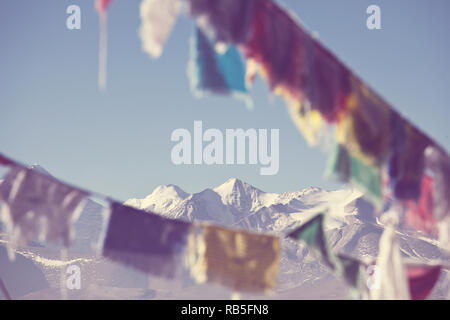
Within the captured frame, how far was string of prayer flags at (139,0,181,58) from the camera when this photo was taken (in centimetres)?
619

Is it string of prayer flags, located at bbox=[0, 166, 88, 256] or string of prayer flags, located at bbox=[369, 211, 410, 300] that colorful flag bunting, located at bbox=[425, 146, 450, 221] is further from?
string of prayer flags, located at bbox=[0, 166, 88, 256]

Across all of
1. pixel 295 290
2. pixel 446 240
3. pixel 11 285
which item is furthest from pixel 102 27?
pixel 11 285

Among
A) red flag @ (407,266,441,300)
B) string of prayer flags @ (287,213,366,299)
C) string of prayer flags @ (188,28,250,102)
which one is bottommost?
red flag @ (407,266,441,300)

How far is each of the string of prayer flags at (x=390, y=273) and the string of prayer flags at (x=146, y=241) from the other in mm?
2767

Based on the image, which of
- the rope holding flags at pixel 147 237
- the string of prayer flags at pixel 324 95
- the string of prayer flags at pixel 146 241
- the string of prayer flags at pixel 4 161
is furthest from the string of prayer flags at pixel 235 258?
the string of prayer flags at pixel 4 161

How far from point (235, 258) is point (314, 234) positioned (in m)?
1.20

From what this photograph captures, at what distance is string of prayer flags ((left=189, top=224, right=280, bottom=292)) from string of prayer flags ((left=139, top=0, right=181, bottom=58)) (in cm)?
244

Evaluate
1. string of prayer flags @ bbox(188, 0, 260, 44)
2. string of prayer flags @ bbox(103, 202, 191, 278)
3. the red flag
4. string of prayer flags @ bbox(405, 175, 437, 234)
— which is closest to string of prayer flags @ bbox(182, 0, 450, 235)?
string of prayer flags @ bbox(188, 0, 260, 44)

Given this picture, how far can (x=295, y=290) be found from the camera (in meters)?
144

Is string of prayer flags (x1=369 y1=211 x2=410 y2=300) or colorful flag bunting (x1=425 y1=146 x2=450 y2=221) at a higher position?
colorful flag bunting (x1=425 y1=146 x2=450 y2=221)

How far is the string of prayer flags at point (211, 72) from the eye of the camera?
6.77m

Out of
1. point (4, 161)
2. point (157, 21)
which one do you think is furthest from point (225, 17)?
point (4, 161)
